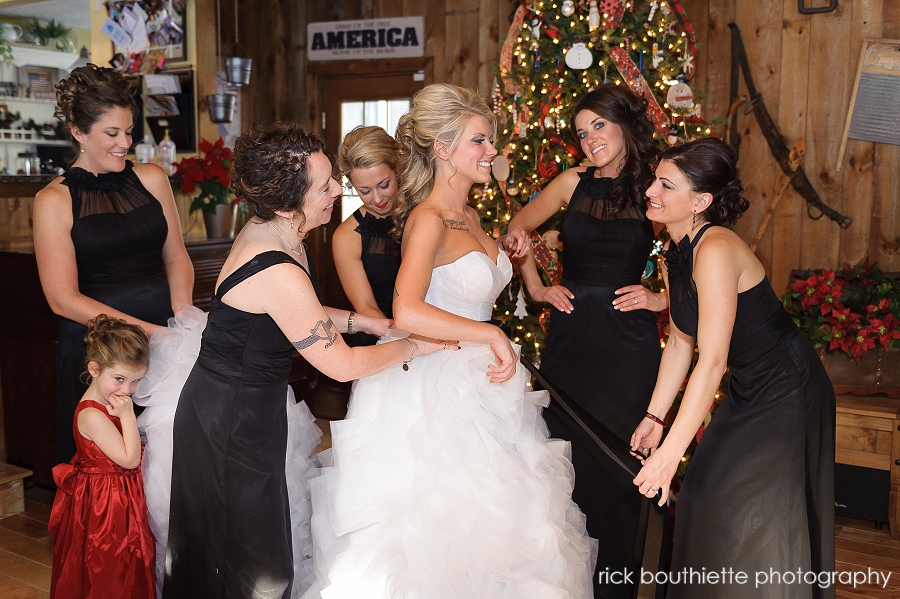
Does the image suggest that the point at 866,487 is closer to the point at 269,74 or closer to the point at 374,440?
the point at 374,440

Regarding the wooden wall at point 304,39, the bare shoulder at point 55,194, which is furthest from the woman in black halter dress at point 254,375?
the wooden wall at point 304,39

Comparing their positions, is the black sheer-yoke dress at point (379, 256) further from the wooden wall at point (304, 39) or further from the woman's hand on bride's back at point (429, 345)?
the wooden wall at point (304, 39)

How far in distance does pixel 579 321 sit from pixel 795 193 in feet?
6.92

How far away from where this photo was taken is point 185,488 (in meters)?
2.21

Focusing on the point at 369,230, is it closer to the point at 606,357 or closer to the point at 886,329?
the point at 606,357

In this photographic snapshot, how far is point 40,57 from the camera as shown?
5.85 m

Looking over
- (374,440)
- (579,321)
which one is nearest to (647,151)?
(579,321)

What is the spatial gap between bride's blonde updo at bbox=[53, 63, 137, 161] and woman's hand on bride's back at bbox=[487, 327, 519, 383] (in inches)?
61.8

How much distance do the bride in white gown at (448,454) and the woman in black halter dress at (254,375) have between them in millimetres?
179

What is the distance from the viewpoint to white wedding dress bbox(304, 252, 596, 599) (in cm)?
218

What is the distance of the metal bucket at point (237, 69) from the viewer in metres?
5.54

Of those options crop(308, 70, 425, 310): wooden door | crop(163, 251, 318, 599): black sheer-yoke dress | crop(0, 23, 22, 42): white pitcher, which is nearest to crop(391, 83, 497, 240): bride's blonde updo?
crop(163, 251, 318, 599): black sheer-yoke dress

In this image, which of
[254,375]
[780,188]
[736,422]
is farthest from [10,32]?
[736,422]

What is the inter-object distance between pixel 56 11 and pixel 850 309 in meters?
5.61
